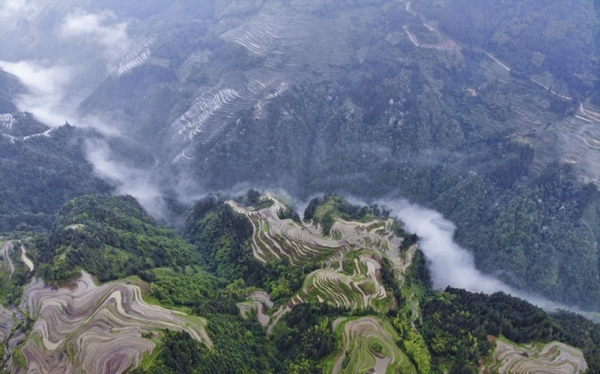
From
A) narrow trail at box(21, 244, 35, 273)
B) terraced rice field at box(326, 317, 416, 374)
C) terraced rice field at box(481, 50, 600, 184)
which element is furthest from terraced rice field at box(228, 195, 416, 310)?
terraced rice field at box(481, 50, 600, 184)

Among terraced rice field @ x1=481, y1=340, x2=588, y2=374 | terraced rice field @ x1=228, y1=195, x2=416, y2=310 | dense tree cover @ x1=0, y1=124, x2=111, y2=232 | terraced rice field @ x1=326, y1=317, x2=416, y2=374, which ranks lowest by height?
dense tree cover @ x1=0, y1=124, x2=111, y2=232

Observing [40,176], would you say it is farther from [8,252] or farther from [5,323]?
[5,323]

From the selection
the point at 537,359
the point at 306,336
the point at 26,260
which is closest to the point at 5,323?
the point at 26,260

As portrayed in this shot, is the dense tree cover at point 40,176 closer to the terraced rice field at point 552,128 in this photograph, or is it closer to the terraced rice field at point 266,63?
the terraced rice field at point 266,63

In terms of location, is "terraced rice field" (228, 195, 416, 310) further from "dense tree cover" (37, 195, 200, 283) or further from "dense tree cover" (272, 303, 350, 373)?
"dense tree cover" (37, 195, 200, 283)

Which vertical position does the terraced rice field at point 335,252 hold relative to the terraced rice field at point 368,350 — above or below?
below

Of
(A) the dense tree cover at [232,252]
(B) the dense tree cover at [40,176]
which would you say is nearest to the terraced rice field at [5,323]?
(A) the dense tree cover at [232,252]
